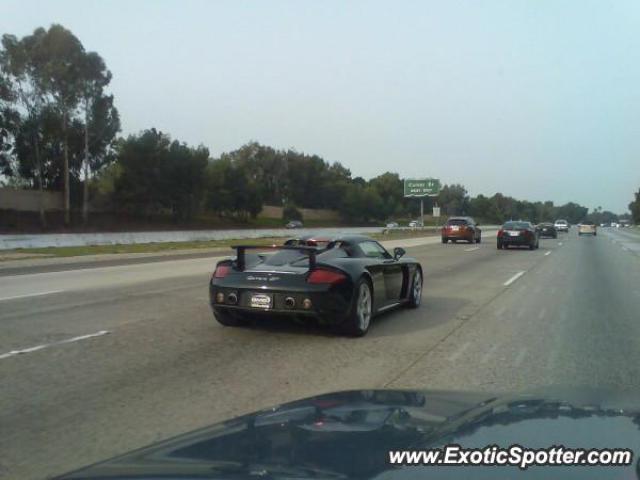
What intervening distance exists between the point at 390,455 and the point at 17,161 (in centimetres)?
6108

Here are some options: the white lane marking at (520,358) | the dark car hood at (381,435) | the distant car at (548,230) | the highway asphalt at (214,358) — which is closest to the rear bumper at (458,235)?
the distant car at (548,230)

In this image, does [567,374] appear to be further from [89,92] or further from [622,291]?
[89,92]

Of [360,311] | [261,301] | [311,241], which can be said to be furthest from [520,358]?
[311,241]

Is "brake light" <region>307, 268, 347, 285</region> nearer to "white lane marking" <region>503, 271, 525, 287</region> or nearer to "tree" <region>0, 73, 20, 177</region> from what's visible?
"white lane marking" <region>503, 271, 525, 287</region>

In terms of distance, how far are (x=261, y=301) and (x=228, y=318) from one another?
3.64 feet

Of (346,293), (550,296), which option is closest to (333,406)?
(346,293)

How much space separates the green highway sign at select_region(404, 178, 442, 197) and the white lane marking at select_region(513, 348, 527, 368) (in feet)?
210

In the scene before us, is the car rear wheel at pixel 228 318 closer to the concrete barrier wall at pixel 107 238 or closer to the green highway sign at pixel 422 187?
the concrete barrier wall at pixel 107 238

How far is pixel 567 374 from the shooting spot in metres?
6.73

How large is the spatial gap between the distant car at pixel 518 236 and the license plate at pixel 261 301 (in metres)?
26.7

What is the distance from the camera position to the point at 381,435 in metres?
3.05

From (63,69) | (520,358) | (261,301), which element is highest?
(63,69)

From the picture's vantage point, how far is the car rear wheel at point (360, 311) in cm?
854

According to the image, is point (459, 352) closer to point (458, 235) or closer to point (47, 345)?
point (47, 345)
